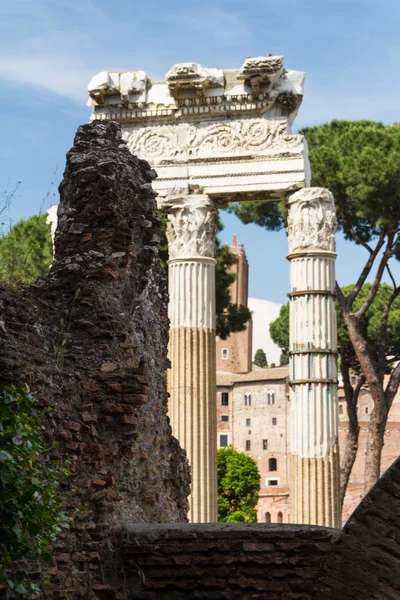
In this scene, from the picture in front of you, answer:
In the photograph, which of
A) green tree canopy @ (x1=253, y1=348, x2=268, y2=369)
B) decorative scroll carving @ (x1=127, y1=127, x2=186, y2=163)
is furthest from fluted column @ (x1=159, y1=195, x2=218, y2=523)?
green tree canopy @ (x1=253, y1=348, x2=268, y2=369)

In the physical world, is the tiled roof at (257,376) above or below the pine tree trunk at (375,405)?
above

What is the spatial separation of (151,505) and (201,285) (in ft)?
28.9

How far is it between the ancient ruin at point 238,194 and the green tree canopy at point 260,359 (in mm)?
58528

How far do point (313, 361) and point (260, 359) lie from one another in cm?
6007

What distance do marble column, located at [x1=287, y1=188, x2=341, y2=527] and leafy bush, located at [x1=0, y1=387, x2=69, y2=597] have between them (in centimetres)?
994

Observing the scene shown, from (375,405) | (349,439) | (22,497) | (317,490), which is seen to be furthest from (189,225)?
(349,439)

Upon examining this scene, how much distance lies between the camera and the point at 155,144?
14609mm

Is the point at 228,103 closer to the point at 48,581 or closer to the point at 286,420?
the point at 48,581

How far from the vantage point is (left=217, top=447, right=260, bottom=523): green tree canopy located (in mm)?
34594

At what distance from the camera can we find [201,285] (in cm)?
1415

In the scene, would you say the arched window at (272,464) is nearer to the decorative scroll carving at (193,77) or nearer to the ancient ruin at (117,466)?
the decorative scroll carving at (193,77)

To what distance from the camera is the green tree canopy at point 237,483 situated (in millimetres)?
34594

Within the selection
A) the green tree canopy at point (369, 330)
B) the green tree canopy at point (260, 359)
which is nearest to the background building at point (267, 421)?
the green tree canopy at point (369, 330)

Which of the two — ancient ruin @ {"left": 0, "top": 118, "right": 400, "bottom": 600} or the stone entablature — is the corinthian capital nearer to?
the stone entablature
